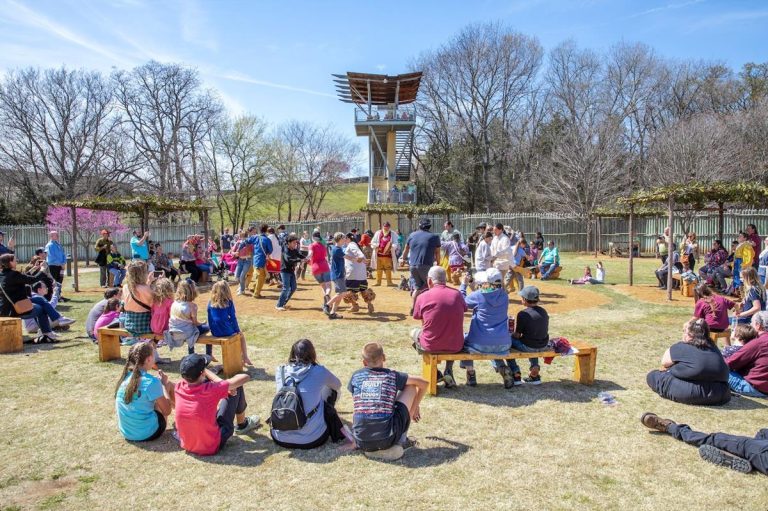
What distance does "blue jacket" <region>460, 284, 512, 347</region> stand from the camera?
6012 millimetres

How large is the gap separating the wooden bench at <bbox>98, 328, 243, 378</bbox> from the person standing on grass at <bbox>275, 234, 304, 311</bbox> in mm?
3736

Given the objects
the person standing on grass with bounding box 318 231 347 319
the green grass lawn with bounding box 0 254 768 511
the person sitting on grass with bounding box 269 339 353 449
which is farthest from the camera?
the person standing on grass with bounding box 318 231 347 319

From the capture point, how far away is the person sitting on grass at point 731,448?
407cm

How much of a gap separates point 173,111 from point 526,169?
95.9 ft

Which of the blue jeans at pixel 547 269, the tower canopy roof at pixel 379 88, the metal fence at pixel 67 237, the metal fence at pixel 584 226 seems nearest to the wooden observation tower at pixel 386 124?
the tower canopy roof at pixel 379 88

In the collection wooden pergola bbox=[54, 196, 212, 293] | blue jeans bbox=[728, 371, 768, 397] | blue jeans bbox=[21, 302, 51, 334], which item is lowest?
blue jeans bbox=[728, 371, 768, 397]

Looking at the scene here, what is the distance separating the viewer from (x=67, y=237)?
1129 inches

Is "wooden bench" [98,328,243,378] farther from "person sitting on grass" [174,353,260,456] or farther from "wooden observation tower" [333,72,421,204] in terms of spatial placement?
"wooden observation tower" [333,72,421,204]

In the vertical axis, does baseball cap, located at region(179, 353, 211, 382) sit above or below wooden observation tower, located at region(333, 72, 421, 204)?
Result: below

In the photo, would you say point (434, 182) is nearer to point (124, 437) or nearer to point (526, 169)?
point (526, 169)

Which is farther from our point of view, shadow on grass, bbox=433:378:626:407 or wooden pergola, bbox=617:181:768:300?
wooden pergola, bbox=617:181:768:300

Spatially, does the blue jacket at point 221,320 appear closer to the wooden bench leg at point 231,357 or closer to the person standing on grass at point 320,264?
the wooden bench leg at point 231,357

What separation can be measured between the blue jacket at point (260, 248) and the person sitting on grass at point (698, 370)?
9248mm

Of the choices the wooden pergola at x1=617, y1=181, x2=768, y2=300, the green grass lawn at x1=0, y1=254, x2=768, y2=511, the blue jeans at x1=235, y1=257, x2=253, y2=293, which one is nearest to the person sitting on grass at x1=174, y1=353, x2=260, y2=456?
the green grass lawn at x1=0, y1=254, x2=768, y2=511
